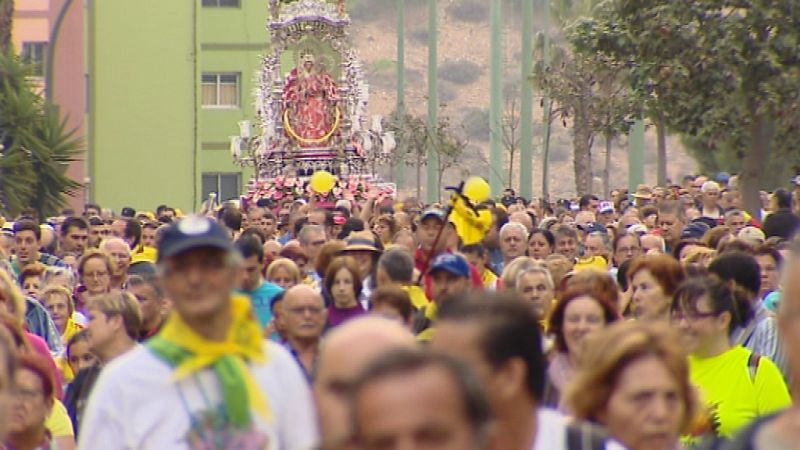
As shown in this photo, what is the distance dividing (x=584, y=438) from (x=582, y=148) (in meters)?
46.3

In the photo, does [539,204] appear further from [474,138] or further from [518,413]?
[474,138]

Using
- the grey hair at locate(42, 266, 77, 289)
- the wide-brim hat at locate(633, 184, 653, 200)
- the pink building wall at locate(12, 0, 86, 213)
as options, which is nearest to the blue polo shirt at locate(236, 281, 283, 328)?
the grey hair at locate(42, 266, 77, 289)

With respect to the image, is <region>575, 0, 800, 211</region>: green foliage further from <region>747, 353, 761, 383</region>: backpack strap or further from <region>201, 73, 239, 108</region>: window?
<region>201, 73, 239, 108</region>: window

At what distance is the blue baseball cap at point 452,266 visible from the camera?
10433 mm

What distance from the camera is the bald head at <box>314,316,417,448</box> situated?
457cm

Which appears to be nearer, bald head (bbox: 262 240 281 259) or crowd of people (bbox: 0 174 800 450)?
crowd of people (bbox: 0 174 800 450)

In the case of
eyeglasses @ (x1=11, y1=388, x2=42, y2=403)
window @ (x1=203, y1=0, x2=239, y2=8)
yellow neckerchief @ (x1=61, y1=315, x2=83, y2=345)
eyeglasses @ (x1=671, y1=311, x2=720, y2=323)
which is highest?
window @ (x1=203, y1=0, x2=239, y2=8)

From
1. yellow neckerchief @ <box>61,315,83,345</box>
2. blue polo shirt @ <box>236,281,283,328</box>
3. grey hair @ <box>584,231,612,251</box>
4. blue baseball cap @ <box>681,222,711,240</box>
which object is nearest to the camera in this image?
blue polo shirt @ <box>236,281,283,328</box>

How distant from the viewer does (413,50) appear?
126875 mm

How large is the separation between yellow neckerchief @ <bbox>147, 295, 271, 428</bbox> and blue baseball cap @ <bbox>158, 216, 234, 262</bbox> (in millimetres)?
169

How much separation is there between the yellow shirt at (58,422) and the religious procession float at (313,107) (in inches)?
1458

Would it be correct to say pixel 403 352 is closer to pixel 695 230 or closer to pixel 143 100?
pixel 695 230

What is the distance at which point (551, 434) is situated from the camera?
16.9ft

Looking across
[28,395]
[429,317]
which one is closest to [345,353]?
[28,395]
